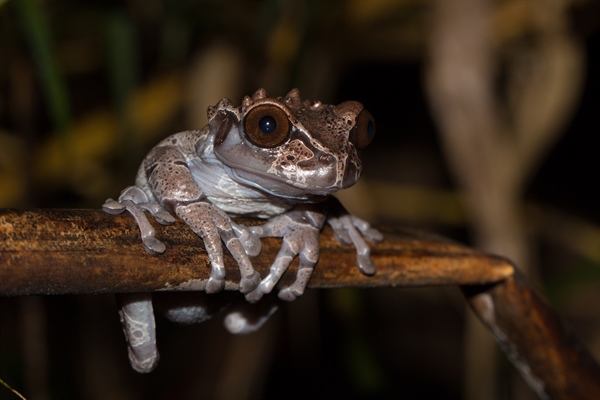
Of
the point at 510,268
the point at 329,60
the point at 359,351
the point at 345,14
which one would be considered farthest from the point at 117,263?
the point at 345,14

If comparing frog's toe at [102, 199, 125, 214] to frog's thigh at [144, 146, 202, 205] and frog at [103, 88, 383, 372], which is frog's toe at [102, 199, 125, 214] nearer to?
frog at [103, 88, 383, 372]

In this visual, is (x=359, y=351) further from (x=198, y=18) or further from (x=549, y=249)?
(x=549, y=249)

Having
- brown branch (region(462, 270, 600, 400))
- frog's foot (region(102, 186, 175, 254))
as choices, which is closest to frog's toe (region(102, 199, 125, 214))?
frog's foot (region(102, 186, 175, 254))

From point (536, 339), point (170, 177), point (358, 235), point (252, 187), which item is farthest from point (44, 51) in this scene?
point (536, 339)

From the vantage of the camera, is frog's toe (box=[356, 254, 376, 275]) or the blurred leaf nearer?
frog's toe (box=[356, 254, 376, 275])

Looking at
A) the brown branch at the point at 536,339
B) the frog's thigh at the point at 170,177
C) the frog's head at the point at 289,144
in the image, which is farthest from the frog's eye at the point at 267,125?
the brown branch at the point at 536,339

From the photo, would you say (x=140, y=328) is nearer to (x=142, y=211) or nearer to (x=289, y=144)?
(x=142, y=211)
